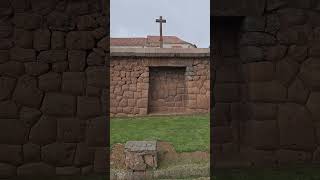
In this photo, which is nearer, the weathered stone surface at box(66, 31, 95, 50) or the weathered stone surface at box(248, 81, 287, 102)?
the weathered stone surface at box(248, 81, 287, 102)

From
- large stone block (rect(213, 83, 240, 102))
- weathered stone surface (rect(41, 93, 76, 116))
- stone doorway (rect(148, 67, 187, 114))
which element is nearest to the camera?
weathered stone surface (rect(41, 93, 76, 116))

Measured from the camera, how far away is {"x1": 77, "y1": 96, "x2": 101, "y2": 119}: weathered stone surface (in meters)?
4.04

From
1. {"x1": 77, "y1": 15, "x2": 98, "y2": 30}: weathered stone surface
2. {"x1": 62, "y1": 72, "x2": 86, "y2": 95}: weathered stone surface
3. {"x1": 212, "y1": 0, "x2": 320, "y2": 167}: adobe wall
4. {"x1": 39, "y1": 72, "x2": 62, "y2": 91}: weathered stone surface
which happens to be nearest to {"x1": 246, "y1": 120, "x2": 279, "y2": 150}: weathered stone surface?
{"x1": 212, "y1": 0, "x2": 320, "y2": 167}: adobe wall

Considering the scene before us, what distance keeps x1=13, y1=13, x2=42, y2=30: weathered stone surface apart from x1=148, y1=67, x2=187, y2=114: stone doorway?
812 centimetres

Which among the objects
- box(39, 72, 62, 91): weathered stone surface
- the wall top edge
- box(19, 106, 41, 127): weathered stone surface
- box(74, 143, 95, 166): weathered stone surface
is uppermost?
Answer: the wall top edge

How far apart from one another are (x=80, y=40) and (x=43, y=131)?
3.45 ft

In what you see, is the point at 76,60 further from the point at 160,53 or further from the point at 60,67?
the point at 160,53

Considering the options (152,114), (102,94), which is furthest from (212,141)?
(152,114)

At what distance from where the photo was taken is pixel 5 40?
3.97 meters

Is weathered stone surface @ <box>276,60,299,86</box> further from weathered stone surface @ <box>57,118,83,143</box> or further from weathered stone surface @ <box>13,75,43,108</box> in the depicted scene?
weathered stone surface @ <box>13,75,43,108</box>

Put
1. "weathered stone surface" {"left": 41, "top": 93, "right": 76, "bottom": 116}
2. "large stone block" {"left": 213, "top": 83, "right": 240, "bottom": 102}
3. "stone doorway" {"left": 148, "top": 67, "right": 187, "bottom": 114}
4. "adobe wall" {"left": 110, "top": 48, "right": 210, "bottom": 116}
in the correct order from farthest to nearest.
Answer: "stone doorway" {"left": 148, "top": 67, "right": 187, "bottom": 114} < "adobe wall" {"left": 110, "top": 48, "right": 210, "bottom": 116} < "large stone block" {"left": 213, "top": 83, "right": 240, "bottom": 102} < "weathered stone surface" {"left": 41, "top": 93, "right": 76, "bottom": 116}

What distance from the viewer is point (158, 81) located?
12.1 m

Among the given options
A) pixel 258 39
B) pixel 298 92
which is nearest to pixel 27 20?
pixel 258 39

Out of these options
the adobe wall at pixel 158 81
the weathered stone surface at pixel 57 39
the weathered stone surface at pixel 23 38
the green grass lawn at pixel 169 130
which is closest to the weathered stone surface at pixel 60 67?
the weathered stone surface at pixel 57 39
